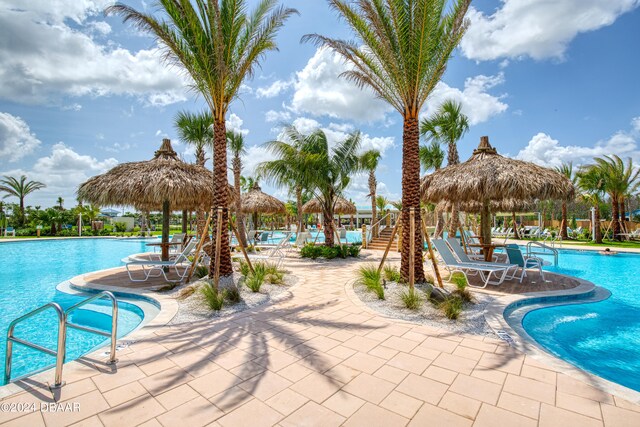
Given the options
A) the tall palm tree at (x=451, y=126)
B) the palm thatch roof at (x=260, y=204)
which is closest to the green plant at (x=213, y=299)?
the tall palm tree at (x=451, y=126)

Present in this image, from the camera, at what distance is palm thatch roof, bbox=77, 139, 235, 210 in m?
9.15

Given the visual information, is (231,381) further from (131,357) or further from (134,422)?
(131,357)

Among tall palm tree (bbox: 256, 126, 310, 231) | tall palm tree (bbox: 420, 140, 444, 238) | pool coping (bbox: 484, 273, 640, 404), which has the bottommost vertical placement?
pool coping (bbox: 484, 273, 640, 404)

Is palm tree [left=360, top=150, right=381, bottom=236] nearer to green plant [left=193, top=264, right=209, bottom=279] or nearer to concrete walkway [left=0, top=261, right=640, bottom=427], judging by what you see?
green plant [left=193, top=264, right=209, bottom=279]

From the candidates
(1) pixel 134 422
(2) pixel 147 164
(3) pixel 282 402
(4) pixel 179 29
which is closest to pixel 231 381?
(3) pixel 282 402

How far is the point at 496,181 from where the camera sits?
870 centimetres

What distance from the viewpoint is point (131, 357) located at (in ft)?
11.0

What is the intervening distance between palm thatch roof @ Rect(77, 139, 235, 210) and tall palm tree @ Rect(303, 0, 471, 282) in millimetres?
5735

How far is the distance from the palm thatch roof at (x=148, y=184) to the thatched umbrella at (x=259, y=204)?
924 centimetres

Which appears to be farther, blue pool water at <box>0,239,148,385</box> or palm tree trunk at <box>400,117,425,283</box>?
palm tree trunk at <box>400,117,425,283</box>

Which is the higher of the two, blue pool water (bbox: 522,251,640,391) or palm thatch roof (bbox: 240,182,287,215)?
palm thatch roof (bbox: 240,182,287,215)

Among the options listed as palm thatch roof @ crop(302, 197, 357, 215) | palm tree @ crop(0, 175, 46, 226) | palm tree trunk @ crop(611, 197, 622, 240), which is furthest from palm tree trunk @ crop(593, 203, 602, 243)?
palm tree @ crop(0, 175, 46, 226)

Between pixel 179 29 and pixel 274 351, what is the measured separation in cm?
720

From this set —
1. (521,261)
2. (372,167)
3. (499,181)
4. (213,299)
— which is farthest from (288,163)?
(372,167)
